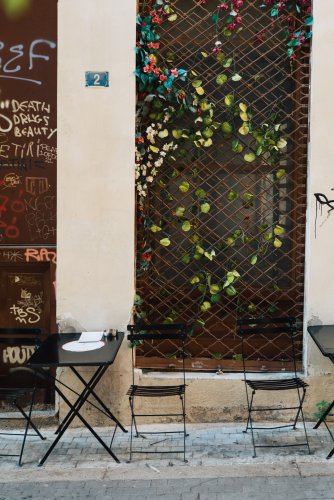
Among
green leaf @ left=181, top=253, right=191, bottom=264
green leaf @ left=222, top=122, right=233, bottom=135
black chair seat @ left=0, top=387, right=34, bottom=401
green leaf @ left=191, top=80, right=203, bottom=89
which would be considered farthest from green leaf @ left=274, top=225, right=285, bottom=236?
black chair seat @ left=0, top=387, right=34, bottom=401

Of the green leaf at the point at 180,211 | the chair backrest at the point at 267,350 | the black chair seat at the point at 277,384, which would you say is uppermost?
the green leaf at the point at 180,211

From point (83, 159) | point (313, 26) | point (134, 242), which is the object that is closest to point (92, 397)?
point (134, 242)

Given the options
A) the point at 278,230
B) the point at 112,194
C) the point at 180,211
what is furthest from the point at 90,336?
the point at 278,230

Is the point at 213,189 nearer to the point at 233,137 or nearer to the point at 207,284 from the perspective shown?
the point at 233,137

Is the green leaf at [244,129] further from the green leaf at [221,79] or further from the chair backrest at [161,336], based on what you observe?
the chair backrest at [161,336]

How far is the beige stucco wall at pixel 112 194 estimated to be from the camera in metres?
5.43

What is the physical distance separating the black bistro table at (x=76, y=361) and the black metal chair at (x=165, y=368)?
0.62 feet

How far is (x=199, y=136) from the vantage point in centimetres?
558

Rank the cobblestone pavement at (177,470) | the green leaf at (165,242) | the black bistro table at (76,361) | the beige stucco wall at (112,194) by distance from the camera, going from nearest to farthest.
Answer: the cobblestone pavement at (177,470), the black bistro table at (76,361), the beige stucco wall at (112,194), the green leaf at (165,242)

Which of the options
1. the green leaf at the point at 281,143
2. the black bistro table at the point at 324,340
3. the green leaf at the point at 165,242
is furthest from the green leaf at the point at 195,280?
the green leaf at the point at 281,143

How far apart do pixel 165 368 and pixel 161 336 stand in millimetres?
558

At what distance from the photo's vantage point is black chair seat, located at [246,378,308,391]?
16.6 ft

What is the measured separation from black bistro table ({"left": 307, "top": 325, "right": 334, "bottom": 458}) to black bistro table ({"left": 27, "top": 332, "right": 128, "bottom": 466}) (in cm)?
175

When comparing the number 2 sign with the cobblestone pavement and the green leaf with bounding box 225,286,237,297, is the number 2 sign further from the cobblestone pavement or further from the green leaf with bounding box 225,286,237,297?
the cobblestone pavement
